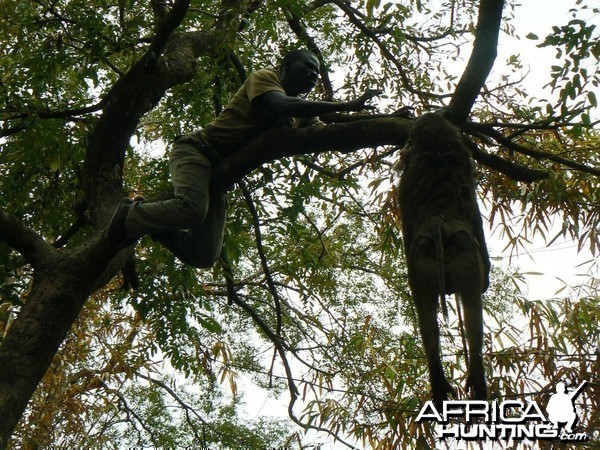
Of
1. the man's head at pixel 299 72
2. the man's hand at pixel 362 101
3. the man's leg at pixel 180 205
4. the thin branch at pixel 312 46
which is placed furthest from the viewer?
the thin branch at pixel 312 46

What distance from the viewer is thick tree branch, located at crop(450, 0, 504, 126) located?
8.23 ft

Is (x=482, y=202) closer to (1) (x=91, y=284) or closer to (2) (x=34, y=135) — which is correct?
(1) (x=91, y=284)

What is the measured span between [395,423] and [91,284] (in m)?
2.18

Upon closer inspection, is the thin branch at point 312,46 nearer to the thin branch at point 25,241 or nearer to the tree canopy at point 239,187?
the tree canopy at point 239,187

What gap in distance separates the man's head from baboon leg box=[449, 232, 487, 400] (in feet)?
5.18

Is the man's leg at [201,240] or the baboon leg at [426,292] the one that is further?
the man's leg at [201,240]

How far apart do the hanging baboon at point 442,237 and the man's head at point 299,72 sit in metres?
1.12

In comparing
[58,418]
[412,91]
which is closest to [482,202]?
[412,91]

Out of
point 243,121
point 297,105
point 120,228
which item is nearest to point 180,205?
point 120,228

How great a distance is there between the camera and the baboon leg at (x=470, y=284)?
2074 millimetres

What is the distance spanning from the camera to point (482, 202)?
4.54 m

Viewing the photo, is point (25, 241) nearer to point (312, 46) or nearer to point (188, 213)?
point (188, 213)

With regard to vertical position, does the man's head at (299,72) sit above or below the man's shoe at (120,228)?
above

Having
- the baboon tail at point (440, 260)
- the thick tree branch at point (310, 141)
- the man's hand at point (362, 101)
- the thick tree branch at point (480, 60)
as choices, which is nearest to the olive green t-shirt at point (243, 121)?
the thick tree branch at point (310, 141)
